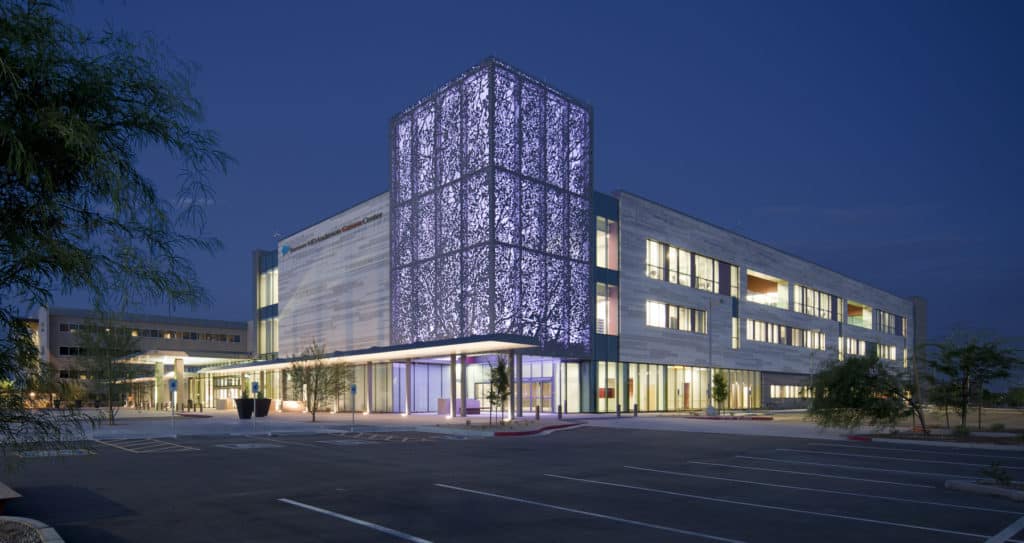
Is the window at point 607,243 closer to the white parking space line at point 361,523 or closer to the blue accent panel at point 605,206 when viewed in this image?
the blue accent panel at point 605,206

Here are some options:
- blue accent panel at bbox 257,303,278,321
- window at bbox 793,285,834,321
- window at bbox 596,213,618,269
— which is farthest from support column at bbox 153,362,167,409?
window at bbox 793,285,834,321

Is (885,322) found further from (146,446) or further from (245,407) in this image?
(146,446)

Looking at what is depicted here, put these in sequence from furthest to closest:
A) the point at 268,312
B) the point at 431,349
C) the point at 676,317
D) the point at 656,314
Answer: the point at 268,312 < the point at 676,317 < the point at 656,314 < the point at 431,349

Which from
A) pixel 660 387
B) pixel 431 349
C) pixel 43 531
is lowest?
pixel 660 387

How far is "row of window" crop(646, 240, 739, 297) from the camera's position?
195 feet

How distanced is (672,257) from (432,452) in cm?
4089

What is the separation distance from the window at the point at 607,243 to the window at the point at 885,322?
5814 cm

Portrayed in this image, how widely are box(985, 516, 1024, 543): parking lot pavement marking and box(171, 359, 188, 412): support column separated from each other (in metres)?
48.8

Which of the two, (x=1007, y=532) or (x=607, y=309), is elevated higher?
(x=607, y=309)

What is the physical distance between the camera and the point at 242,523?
1146cm

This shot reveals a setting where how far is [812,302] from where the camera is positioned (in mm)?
82250

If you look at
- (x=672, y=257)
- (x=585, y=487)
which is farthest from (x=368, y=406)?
(x=585, y=487)

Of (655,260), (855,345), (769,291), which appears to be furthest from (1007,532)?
(855,345)

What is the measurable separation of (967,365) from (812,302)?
53.1 m
